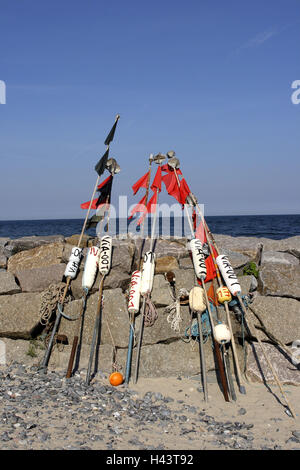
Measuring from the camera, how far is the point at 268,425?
5293 millimetres

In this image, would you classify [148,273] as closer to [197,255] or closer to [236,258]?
[197,255]

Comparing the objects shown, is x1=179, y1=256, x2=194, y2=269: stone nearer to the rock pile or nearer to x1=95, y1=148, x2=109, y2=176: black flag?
the rock pile

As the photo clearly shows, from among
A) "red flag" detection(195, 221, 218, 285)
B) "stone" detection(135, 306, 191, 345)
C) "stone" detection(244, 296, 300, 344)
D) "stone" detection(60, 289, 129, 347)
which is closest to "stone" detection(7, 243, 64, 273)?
"stone" detection(60, 289, 129, 347)

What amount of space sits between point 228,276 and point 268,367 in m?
1.71

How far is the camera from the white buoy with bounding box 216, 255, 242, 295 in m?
7.09

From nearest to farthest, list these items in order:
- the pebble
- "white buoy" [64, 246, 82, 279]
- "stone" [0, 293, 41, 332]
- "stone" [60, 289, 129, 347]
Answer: the pebble → "stone" [60, 289, 129, 347] → "stone" [0, 293, 41, 332] → "white buoy" [64, 246, 82, 279]

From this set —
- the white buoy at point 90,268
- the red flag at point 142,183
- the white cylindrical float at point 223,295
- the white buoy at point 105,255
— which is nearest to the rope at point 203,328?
the white cylindrical float at point 223,295

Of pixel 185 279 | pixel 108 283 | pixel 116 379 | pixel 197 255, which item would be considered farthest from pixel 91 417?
pixel 197 255

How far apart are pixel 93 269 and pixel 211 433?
3.79 m

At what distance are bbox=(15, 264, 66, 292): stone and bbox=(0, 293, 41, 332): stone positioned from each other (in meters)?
0.23

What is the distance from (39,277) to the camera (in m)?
8.01

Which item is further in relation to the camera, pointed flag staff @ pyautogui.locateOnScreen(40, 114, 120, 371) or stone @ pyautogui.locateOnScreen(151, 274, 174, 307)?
stone @ pyautogui.locateOnScreen(151, 274, 174, 307)

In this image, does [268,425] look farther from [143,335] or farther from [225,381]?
[143,335]
